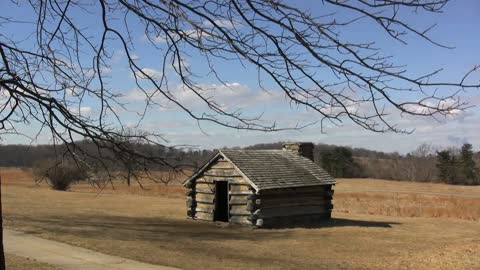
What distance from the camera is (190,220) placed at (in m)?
28.5

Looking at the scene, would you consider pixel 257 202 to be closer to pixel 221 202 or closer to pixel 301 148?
pixel 221 202

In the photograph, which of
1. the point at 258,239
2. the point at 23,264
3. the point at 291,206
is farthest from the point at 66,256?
the point at 291,206

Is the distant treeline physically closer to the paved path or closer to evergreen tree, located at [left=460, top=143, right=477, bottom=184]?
evergreen tree, located at [left=460, top=143, right=477, bottom=184]

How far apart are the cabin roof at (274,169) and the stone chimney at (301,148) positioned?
0.90m

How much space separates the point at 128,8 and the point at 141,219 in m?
26.0

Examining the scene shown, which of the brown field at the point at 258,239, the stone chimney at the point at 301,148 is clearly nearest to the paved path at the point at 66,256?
the brown field at the point at 258,239

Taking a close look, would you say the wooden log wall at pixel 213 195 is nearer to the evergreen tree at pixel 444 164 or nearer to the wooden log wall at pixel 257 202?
the wooden log wall at pixel 257 202

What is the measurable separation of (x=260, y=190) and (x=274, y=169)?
2876 mm

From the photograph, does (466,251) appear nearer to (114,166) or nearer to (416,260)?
(416,260)

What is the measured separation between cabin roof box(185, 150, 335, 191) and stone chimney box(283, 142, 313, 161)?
0.90 metres

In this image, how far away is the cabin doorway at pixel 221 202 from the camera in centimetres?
2815

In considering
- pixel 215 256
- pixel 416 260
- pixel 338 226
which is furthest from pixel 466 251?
pixel 338 226

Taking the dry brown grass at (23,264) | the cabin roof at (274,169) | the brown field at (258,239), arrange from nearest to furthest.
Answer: the dry brown grass at (23,264), the brown field at (258,239), the cabin roof at (274,169)

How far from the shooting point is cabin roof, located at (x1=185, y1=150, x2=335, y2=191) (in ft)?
83.6
